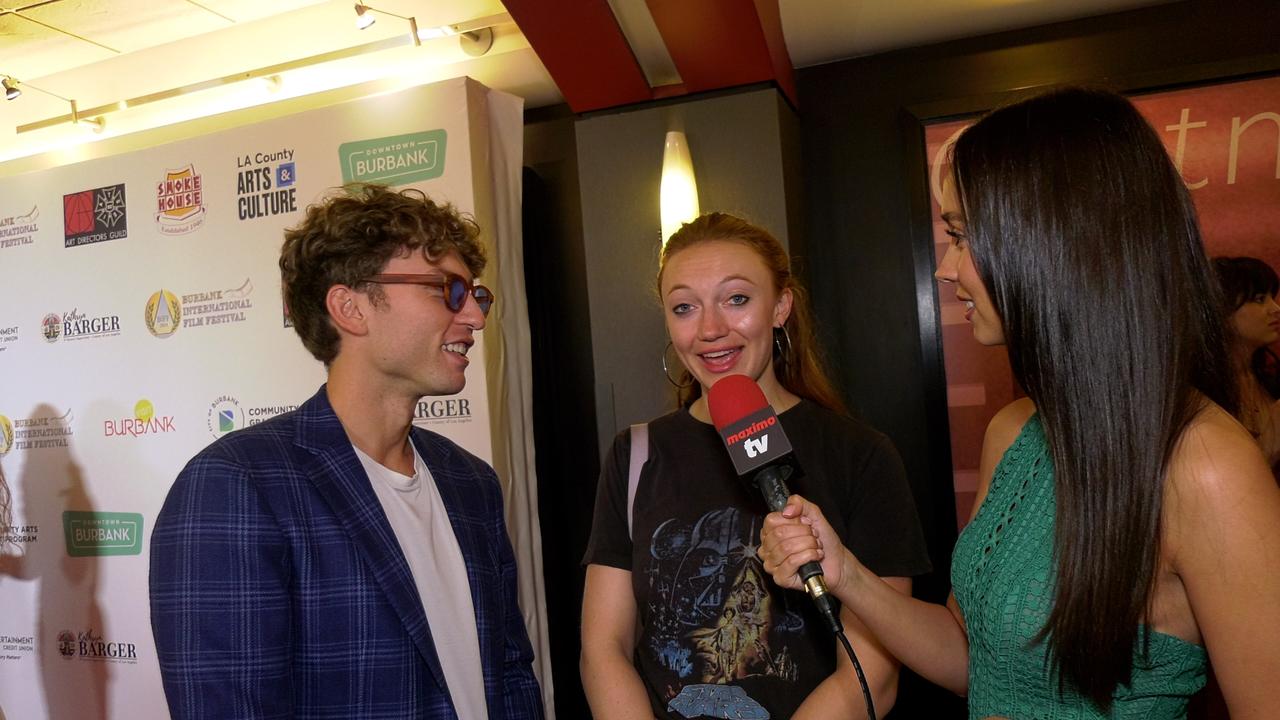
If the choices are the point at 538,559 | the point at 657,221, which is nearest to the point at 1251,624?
the point at 657,221

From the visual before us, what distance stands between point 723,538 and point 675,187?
6.23ft

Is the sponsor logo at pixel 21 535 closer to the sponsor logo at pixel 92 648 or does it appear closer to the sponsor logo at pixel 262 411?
the sponsor logo at pixel 92 648

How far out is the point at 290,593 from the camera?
168 cm

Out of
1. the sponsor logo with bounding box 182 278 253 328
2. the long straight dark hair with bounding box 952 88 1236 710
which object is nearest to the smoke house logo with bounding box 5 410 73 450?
the sponsor logo with bounding box 182 278 253 328

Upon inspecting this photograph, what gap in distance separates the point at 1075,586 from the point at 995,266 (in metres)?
0.42

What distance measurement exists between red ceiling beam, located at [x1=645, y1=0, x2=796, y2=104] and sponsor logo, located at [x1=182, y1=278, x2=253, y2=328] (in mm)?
2220

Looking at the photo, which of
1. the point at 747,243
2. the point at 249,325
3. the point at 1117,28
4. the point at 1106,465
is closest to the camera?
the point at 1106,465

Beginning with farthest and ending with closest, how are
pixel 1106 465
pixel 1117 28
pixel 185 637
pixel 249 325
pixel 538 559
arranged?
pixel 249 325 < pixel 538 559 < pixel 1117 28 < pixel 185 637 < pixel 1106 465

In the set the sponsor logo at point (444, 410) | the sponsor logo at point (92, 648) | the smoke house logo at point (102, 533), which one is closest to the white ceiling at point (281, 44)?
the sponsor logo at point (444, 410)

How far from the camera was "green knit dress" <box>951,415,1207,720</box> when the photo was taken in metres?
1.25

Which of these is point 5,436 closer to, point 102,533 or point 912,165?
point 102,533

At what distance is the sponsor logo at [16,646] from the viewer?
196 inches

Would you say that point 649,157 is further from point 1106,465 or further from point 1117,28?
point 1106,465

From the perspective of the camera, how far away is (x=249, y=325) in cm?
433
